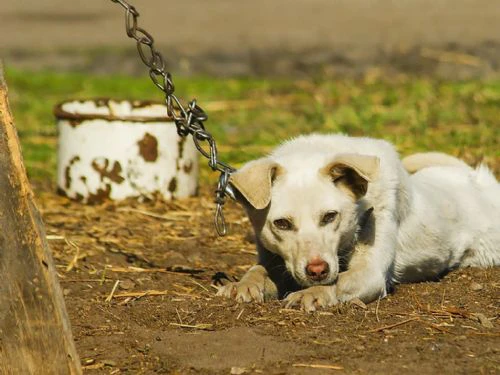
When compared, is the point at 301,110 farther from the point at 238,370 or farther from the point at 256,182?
the point at 238,370

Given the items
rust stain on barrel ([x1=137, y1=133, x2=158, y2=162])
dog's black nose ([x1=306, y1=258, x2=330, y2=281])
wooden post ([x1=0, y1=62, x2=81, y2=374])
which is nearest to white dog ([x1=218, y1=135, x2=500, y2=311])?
dog's black nose ([x1=306, y1=258, x2=330, y2=281])

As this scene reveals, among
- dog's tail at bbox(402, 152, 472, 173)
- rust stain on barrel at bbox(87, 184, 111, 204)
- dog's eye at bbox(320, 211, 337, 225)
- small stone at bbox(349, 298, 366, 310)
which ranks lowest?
rust stain on barrel at bbox(87, 184, 111, 204)

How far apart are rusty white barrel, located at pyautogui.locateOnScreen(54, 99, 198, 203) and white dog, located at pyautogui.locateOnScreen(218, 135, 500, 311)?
207 centimetres

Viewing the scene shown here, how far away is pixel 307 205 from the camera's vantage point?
4.42 meters

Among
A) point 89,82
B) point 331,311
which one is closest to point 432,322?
point 331,311

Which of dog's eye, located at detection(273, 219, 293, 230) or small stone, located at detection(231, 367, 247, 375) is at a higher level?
dog's eye, located at detection(273, 219, 293, 230)

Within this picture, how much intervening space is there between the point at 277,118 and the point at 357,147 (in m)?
4.37

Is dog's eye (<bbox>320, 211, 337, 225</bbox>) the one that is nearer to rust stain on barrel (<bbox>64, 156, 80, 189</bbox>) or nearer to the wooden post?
the wooden post

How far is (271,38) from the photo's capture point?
13.9 m

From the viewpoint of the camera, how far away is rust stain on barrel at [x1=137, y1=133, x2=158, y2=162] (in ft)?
23.1

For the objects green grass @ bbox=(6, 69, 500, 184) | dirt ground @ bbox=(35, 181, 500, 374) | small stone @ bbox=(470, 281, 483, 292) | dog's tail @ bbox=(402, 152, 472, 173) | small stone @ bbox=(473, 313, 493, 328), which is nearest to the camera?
dirt ground @ bbox=(35, 181, 500, 374)

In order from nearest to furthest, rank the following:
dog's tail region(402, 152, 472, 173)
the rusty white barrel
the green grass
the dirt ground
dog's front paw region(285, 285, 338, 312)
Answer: the dirt ground → dog's front paw region(285, 285, 338, 312) → dog's tail region(402, 152, 472, 173) → the rusty white barrel → the green grass

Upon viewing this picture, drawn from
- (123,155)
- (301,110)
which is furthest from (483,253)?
(301,110)

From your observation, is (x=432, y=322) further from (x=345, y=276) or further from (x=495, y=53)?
(x=495, y=53)
